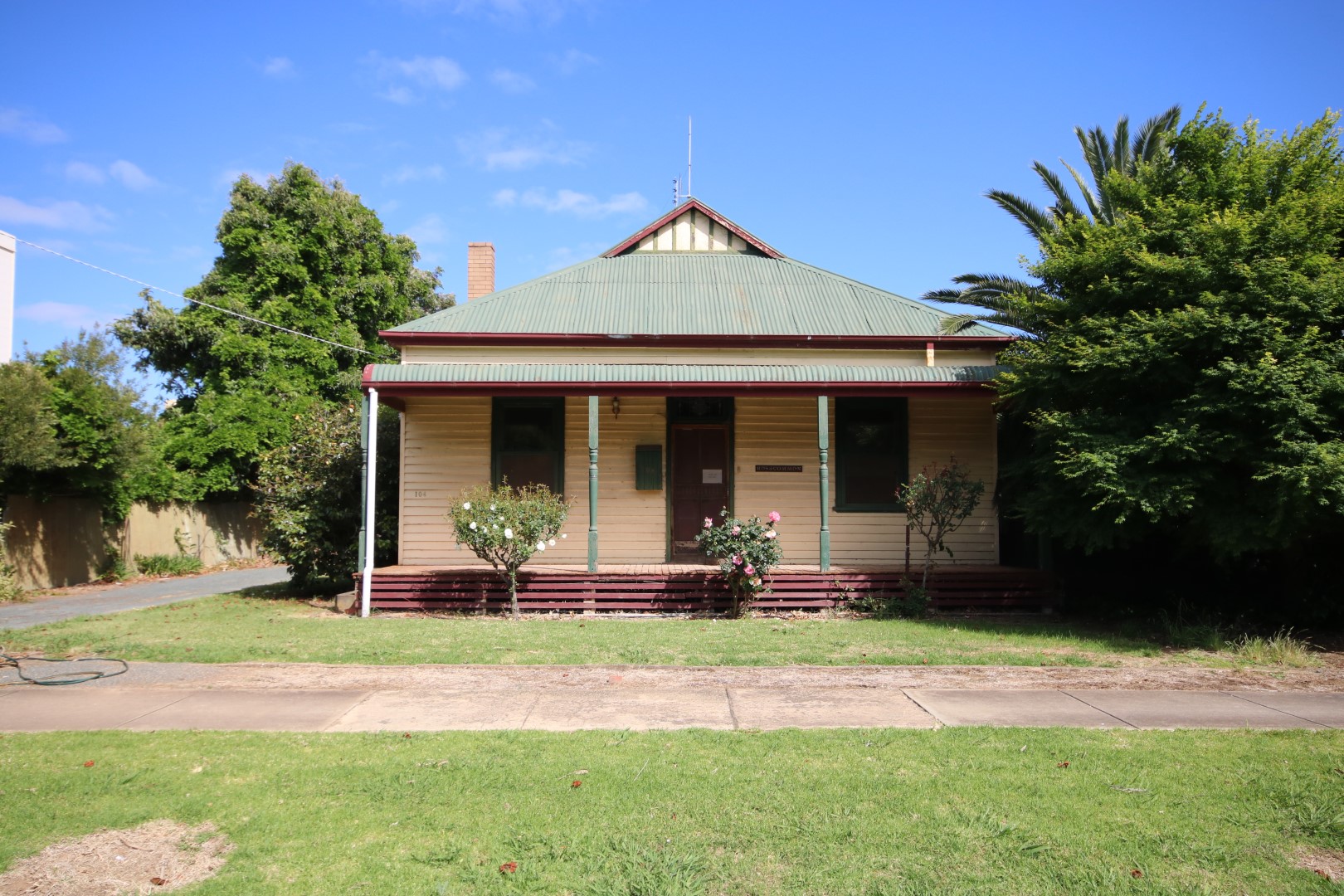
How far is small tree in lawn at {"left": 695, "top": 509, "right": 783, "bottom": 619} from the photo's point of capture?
480 inches

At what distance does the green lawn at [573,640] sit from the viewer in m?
9.30

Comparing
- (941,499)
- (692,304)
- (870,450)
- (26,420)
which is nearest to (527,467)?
(692,304)

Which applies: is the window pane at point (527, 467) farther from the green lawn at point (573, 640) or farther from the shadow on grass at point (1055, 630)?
the shadow on grass at point (1055, 630)

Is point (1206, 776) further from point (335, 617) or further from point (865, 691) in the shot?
point (335, 617)

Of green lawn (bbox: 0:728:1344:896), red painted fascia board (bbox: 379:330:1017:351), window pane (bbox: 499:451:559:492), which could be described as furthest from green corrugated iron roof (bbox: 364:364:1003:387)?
green lawn (bbox: 0:728:1344:896)

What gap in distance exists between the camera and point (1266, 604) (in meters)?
11.5

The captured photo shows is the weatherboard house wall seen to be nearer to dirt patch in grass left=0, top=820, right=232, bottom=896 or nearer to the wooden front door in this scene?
the wooden front door

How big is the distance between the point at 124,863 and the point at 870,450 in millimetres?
12490

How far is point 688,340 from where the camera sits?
1490 centimetres

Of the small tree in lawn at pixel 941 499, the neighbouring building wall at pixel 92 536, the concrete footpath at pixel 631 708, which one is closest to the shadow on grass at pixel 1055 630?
the small tree in lawn at pixel 941 499

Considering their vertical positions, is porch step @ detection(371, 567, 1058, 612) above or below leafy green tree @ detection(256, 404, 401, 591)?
below

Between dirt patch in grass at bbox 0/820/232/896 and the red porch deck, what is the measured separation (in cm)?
862

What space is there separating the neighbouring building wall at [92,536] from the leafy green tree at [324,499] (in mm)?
5255

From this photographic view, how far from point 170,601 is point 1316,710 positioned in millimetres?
15930
